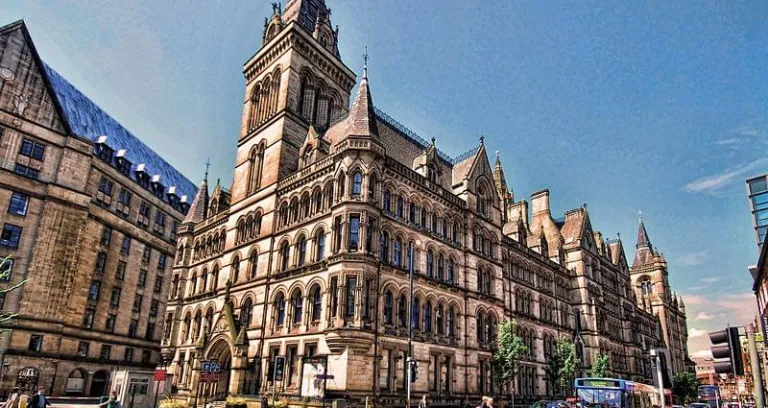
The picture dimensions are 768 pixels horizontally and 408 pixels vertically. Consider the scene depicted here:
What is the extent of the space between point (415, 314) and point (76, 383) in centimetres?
3544

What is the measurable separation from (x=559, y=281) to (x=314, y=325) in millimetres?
33842

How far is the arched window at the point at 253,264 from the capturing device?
36.3 m

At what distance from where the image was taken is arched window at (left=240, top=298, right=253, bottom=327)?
114 feet

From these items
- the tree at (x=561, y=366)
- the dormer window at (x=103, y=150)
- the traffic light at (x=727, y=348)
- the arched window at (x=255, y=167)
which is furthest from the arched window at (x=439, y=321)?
the dormer window at (x=103, y=150)

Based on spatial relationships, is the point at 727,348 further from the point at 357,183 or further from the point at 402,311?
the point at 357,183

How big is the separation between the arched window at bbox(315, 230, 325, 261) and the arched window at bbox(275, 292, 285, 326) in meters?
4.19

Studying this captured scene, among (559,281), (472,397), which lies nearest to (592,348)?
(559,281)

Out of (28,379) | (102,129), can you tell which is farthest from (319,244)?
(102,129)

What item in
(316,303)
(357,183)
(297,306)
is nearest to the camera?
(316,303)

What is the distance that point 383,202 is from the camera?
31.9 metres

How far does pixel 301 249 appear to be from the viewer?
3278 centimetres

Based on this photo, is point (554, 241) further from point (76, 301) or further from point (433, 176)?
point (76, 301)

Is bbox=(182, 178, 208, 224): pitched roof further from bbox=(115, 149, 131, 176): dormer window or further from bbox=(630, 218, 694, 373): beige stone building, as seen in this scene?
bbox=(630, 218, 694, 373): beige stone building

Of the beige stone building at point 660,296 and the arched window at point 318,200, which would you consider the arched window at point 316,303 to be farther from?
the beige stone building at point 660,296
